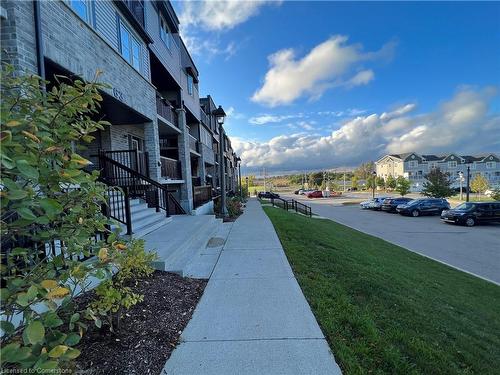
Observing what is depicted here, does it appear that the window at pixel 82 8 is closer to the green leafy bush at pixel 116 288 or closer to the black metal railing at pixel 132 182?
the black metal railing at pixel 132 182

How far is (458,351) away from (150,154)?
998 centimetres

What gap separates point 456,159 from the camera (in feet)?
238

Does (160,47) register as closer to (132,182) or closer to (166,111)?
(166,111)

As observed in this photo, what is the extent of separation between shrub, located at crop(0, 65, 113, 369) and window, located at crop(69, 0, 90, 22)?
5.84m

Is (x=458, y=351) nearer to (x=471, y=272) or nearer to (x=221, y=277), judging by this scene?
(x=221, y=277)

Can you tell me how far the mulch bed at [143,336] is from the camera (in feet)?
8.36

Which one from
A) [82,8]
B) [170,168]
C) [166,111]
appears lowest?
[170,168]

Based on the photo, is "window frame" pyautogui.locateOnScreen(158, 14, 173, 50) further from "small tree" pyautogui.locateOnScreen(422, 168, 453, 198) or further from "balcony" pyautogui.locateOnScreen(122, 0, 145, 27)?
"small tree" pyautogui.locateOnScreen(422, 168, 453, 198)

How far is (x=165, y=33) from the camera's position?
12.6 metres

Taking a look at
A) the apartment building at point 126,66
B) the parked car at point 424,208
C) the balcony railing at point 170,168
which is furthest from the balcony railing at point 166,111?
the parked car at point 424,208

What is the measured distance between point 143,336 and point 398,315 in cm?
355

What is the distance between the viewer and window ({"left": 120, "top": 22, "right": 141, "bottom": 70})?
8195 millimetres

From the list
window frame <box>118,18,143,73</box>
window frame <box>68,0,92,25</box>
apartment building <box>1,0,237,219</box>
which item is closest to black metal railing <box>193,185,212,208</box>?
apartment building <box>1,0,237,219</box>

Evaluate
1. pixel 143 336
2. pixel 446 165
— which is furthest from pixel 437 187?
pixel 446 165
